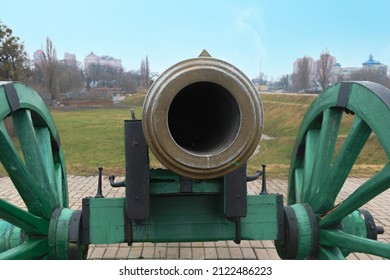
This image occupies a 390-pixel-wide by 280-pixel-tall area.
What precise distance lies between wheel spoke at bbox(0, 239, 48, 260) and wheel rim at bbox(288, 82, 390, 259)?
1841mm

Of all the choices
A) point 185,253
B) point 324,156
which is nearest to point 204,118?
point 324,156

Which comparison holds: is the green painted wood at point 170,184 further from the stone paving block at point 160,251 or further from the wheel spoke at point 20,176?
the stone paving block at point 160,251

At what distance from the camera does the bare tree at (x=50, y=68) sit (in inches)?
1211

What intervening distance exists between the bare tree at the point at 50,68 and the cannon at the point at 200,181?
29985 mm

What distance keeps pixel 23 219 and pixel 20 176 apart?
0.93 ft

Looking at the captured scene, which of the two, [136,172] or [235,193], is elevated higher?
[136,172]

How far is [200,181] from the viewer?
2.25 metres

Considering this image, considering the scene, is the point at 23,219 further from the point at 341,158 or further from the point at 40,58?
the point at 40,58

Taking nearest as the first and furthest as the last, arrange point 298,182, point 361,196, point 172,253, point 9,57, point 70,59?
point 361,196, point 298,182, point 172,253, point 9,57, point 70,59

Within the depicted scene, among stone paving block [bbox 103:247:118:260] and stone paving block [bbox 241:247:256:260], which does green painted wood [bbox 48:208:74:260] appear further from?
stone paving block [bbox 241:247:256:260]

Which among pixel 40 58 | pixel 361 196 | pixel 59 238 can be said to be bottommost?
pixel 59 238

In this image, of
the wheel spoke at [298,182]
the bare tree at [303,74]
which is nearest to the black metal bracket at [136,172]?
the wheel spoke at [298,182]

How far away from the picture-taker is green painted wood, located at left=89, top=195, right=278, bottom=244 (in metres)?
2.44
